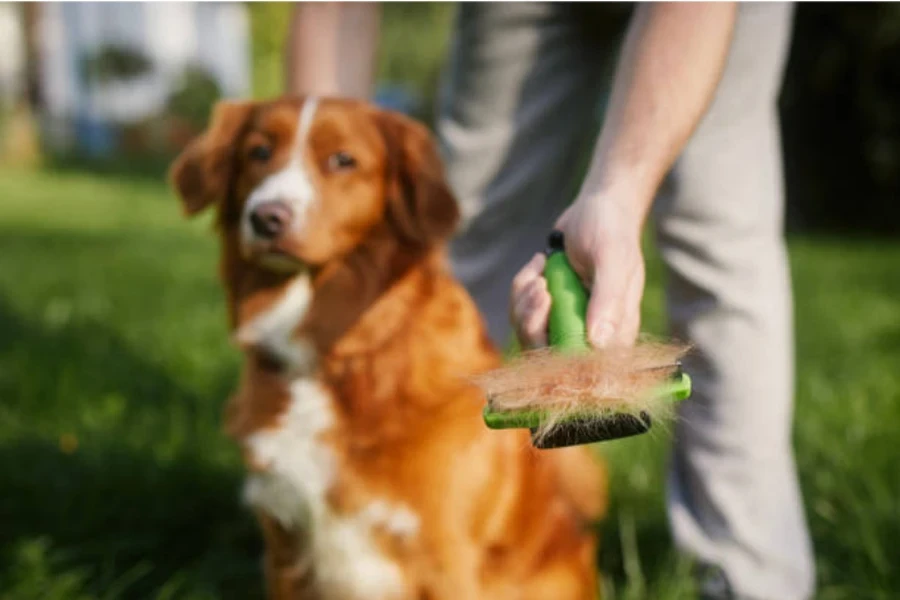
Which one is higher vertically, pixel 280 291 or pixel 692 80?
pixel 692 80

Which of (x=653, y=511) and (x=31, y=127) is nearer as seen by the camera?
(x=653, y=511)

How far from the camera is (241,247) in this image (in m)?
1.93

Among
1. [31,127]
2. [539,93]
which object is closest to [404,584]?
[539,93]

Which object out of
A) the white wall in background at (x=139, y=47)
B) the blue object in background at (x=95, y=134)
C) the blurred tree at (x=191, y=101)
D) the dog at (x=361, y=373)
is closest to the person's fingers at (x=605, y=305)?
the dog at (x=361, y=373)

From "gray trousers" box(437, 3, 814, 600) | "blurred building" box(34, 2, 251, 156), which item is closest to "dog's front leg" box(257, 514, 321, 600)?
"gray trousers" box(437, 3, 814, 600)

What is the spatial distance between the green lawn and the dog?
1.01 ft

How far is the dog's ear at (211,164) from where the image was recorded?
2.03 metres

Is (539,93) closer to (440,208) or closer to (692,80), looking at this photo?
(440,208)

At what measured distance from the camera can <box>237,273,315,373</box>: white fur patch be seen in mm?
1955

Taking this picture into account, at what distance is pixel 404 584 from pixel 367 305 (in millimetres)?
497

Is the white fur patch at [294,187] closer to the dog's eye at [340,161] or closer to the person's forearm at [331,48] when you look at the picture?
the dog's eye at [340,161]

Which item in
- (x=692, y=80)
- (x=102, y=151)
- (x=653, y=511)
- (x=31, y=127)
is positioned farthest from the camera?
(x=102, y=151)

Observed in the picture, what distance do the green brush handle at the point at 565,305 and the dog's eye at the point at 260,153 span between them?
2.90 feet

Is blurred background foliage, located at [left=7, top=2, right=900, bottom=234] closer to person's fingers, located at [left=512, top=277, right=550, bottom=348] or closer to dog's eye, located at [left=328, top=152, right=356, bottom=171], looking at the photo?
dog's eye, located at [left=328, top=152, right=356, bottom=171]
